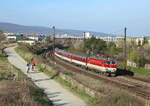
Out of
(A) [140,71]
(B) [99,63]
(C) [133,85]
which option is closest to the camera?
(C) [133,85]

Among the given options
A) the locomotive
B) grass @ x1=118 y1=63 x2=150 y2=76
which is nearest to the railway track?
the locomotive

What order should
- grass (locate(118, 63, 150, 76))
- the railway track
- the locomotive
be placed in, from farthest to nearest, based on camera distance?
grass (locate(118, 63, 150, 76)), the locomotive, the railway track

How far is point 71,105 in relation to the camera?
13.1 m

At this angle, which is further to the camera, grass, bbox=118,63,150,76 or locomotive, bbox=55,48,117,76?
grass, bbox=118,63,150,76

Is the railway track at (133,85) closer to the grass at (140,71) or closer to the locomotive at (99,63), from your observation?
the locomotive at (99,63)

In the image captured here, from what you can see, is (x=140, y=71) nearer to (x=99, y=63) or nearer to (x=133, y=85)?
(x=99, y=63)

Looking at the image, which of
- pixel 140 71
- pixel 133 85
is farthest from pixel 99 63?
pixel 133 85

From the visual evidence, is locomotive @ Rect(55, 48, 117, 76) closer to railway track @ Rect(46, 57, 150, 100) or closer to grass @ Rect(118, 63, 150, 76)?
railway track @ Rect(46, 57, 150, 100)

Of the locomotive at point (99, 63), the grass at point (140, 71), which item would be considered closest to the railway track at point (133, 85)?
the locomotive at point (99, 63)

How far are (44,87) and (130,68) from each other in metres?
19.7

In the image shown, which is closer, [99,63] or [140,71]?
[99,63]

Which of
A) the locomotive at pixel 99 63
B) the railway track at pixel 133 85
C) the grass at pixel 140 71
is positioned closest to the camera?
the railway track at pixel 133 85

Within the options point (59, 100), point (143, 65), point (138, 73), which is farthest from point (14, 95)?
point (143, 65)

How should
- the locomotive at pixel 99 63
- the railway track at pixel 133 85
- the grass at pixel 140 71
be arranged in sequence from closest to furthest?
the railway track at pixel 133 85 → the locomotive at pixel 99 63 → the grass at pixel 140 71
